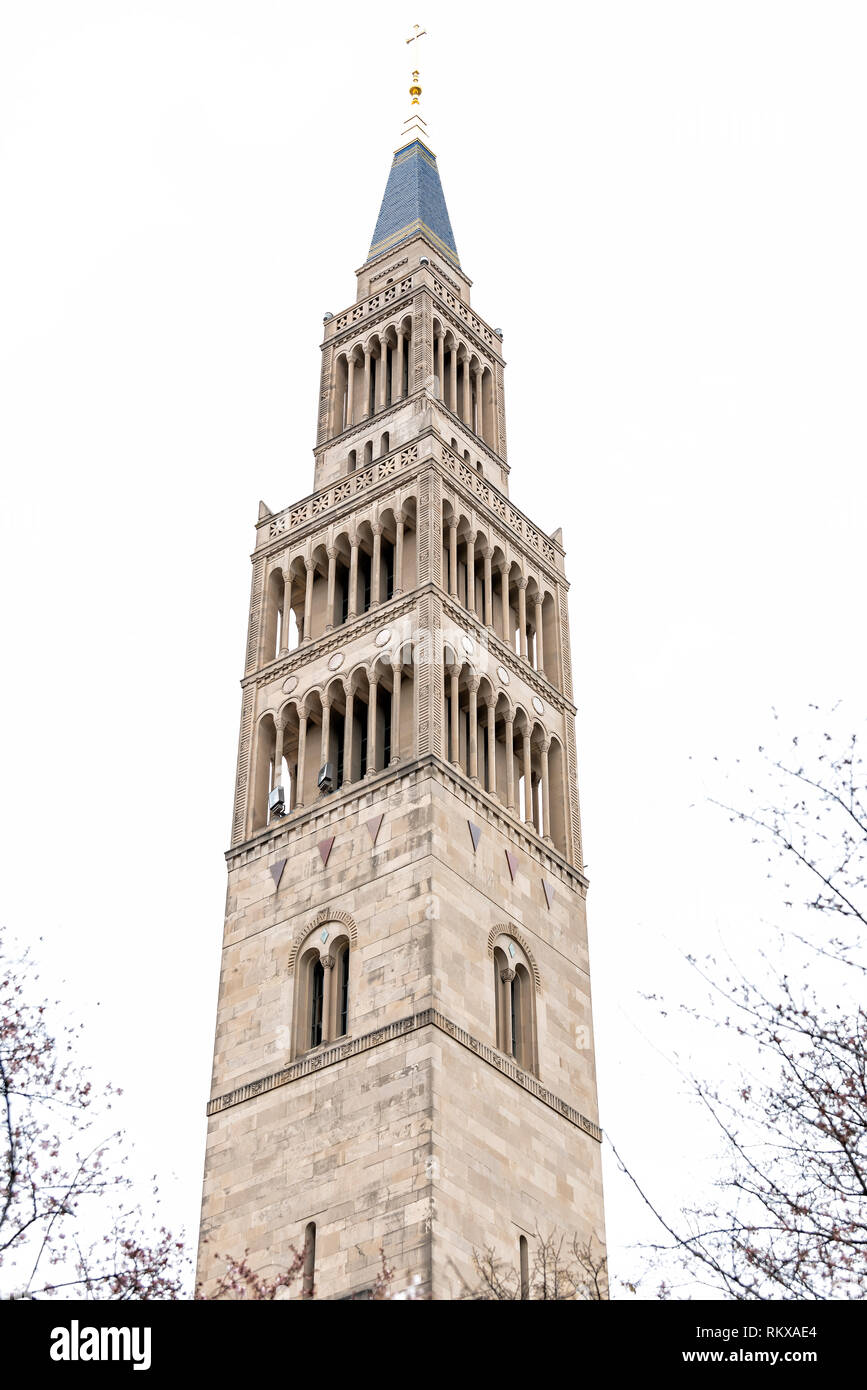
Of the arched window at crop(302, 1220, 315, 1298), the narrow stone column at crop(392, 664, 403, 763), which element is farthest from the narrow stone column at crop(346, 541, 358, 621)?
the arched window at crop(302, 1220, 315, 1298)

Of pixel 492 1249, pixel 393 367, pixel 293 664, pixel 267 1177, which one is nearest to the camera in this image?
pixel 492 1249

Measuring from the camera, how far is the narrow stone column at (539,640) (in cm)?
5516

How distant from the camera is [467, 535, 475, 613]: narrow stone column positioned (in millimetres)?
52656

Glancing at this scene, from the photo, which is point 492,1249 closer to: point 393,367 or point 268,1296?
point 268,1296

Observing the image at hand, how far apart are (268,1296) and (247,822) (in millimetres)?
17460

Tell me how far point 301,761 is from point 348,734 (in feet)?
4.92

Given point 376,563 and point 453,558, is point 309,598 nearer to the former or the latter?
point 376,563

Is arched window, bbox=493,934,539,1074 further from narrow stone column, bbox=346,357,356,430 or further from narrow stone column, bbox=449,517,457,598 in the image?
narrow stone column, bbox=346,357,356,430

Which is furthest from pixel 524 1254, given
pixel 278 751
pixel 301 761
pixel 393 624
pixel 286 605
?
pixel 286 605

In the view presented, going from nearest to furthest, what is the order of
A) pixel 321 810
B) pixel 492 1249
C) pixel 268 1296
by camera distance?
pixel 268 1296 < pixel 492 1249 < pixel 321 810

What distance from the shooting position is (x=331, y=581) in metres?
54.2

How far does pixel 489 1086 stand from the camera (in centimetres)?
4269
